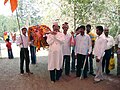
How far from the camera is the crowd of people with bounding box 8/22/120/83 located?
6.43m

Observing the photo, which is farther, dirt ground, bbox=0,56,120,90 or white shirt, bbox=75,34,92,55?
white shirt, bbox=75,34,92,55

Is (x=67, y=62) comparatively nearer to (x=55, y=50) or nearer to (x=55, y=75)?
(x=55, y=75)

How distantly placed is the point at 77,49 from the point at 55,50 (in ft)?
2.46

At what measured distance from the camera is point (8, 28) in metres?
21.1

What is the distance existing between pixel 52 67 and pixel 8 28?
15296 millimetres

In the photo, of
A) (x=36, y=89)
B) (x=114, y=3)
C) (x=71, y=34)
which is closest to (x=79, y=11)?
(x=114, y=3)

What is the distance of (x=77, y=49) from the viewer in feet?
22.9

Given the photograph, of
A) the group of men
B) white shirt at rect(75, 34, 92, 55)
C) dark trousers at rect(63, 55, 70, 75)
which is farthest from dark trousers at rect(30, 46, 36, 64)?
white shirt at rect(75, 34, 92, 55)

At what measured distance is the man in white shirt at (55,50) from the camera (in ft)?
21.0

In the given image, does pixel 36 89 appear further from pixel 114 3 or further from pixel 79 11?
pixel 114 3

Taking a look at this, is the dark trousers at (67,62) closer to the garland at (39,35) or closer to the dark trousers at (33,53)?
the garland at (39,35)

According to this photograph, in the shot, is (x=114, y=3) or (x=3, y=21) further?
(x=3, y=21)

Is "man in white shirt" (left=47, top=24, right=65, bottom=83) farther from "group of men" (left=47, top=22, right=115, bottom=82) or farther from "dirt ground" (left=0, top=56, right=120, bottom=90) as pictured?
"dirt ground" (left=0, top=56, right=120, bottom=90)

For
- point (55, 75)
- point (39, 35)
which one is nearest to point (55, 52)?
point (55, 75)
